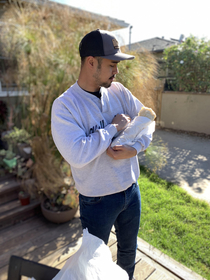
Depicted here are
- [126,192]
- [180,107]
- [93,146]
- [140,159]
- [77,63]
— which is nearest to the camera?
[93,146]

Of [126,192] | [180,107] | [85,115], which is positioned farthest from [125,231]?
[180,107]

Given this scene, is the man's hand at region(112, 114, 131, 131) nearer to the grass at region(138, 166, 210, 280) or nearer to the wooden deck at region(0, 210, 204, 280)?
the wooden deck at region(0, 210, 204, 280)

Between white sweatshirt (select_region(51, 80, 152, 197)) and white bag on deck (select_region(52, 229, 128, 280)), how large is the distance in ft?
1.03

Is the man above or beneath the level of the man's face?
Answer: beneath

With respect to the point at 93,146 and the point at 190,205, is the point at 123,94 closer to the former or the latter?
the point at 93,146

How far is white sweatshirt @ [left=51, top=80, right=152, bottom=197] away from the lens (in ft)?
3.10

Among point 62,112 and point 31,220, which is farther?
point 31,220

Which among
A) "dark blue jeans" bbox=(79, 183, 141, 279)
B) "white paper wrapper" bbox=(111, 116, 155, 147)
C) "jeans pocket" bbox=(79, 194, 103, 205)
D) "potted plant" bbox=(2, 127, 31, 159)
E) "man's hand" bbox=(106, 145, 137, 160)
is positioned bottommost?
"potted plant" bbox=(2, 127, 31, 159)

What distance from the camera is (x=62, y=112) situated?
956 mm

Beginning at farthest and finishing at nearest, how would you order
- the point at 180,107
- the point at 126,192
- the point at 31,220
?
the point at 180,107
the point at 31,220
the point at 126,192

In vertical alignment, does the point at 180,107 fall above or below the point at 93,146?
below

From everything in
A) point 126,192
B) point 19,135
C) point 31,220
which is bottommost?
point 31,220

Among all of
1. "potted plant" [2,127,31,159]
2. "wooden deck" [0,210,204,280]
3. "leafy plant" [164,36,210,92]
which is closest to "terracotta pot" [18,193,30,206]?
"wooden deck" [0,210,204,280]

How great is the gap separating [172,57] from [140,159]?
4.98 meters
